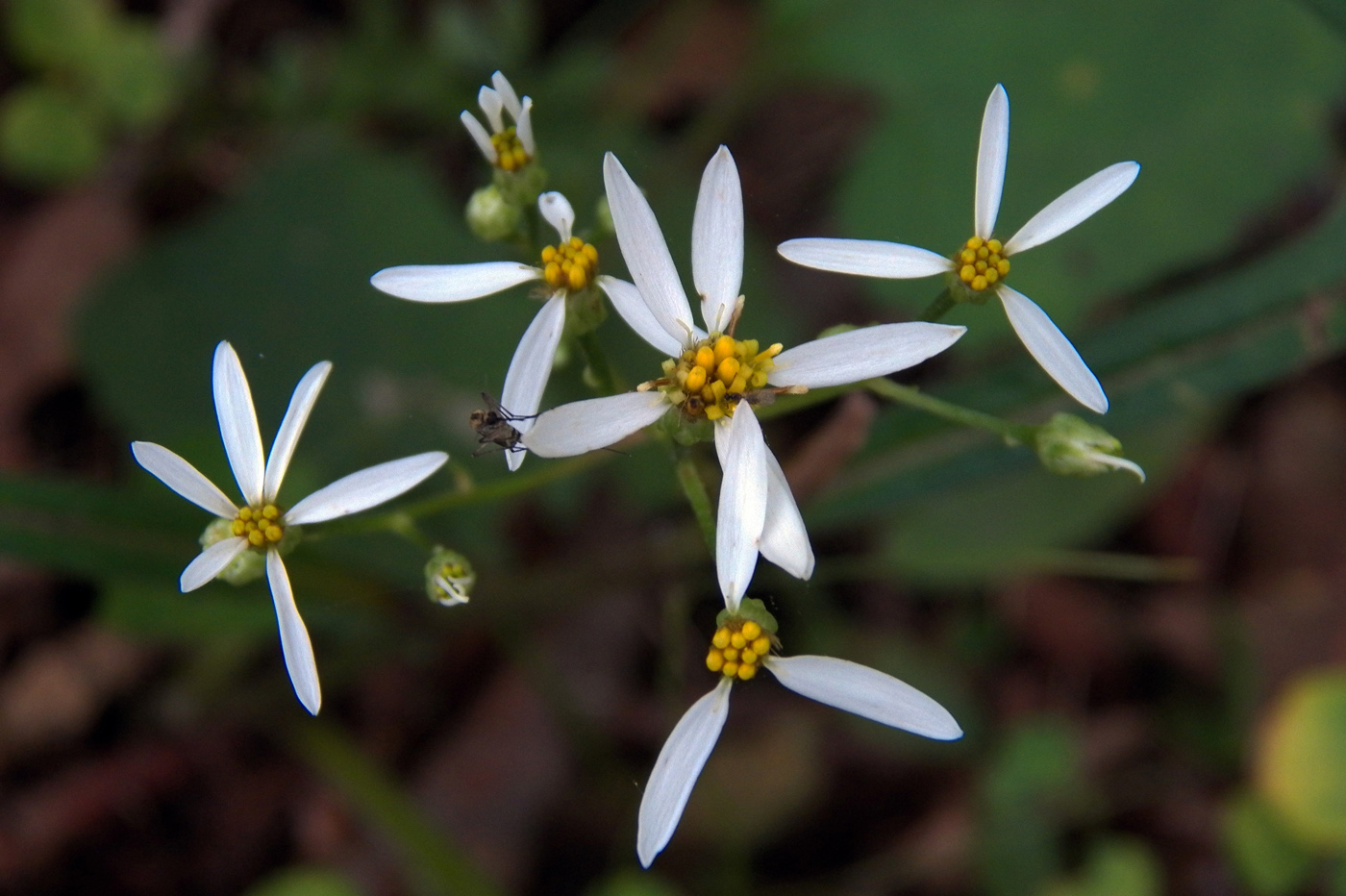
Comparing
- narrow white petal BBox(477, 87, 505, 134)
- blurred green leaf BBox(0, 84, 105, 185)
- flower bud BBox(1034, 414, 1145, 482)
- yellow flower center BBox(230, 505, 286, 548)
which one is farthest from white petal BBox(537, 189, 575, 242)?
blurred green leaf BBox(0, 84, 105, 185)

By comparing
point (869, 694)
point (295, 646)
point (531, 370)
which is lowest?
point (295, 646)

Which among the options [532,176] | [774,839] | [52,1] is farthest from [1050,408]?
[52,1]

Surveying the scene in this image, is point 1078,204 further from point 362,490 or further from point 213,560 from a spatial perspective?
point 213,560

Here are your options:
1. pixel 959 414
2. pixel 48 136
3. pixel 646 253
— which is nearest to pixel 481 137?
pixel 646 253

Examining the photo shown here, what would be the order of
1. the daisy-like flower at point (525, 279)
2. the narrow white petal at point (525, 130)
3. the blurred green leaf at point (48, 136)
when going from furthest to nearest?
the blurred green leaf at point (48, 136) < the narrow white petal at point (525, 130) < the daisy-like flower at point (525, 279)

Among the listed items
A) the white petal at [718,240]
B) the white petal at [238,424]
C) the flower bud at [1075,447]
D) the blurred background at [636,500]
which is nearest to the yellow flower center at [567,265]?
the white petal at [718,240]

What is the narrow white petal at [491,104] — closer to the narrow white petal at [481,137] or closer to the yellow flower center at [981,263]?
the narrow white petal at [481,137]

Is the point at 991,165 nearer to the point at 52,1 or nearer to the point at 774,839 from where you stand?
the point at 774,839
